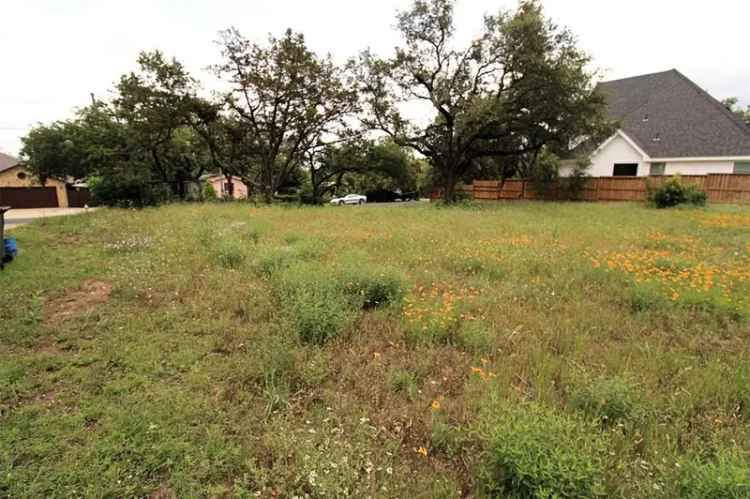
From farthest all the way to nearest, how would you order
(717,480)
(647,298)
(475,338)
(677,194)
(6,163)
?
(6,163)
(677,194)
(647,298)
(475,338)
(717,480)

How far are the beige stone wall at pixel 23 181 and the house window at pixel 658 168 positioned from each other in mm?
40741

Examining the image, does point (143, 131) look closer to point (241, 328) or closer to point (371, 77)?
point (371, 77)

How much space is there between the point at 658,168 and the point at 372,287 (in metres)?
22.0

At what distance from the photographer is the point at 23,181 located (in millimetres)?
27812

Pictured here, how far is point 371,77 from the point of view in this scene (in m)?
17.1

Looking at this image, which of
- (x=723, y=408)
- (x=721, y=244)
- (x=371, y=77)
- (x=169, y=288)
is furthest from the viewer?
(x=371, y=77)

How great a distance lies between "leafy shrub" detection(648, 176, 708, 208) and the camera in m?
13.8

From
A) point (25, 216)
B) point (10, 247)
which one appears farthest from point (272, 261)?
point (25, 216)

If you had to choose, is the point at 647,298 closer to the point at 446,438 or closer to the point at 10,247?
the point at 446,438

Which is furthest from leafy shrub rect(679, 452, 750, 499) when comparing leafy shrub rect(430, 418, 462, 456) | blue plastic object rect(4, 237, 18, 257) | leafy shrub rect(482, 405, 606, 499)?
blue plastic object rect(4, 237, 18, 257)

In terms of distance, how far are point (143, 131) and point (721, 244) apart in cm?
2282

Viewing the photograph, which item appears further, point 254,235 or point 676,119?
point 676,119

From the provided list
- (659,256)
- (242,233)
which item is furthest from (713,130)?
(242,233)

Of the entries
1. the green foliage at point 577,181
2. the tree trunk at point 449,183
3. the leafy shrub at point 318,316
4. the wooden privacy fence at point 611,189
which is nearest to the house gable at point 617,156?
the green foliage at point 577,181
